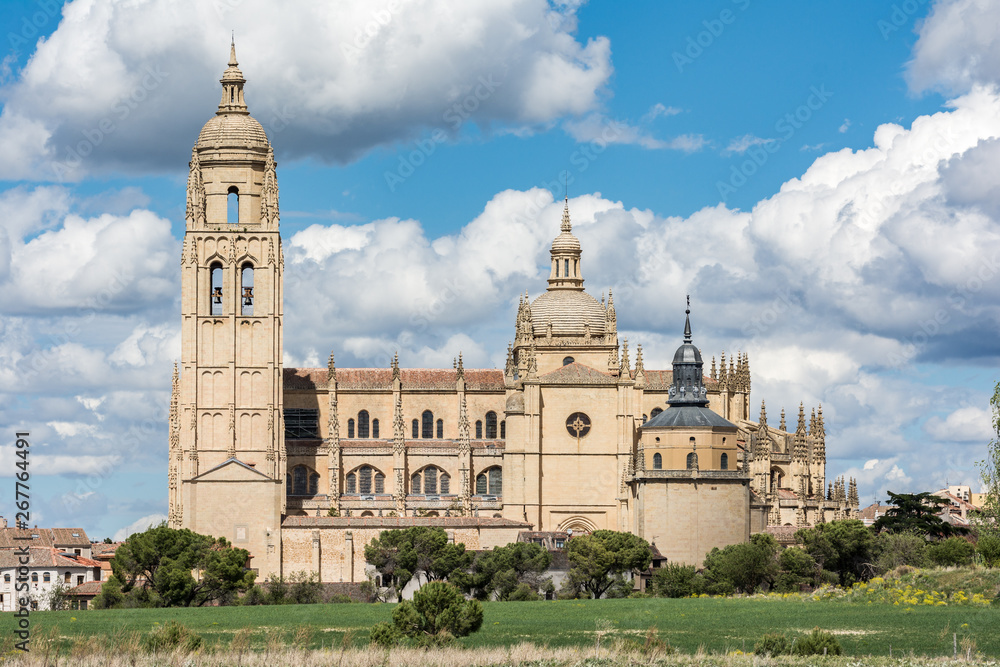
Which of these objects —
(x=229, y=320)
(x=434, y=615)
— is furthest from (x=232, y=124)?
(x=434, y=615)

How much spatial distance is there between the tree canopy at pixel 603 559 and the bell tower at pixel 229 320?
19.7 metres

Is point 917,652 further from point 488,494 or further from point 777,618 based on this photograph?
point 488,494

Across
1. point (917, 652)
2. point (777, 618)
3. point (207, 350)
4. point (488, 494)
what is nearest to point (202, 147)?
point (207, 350)

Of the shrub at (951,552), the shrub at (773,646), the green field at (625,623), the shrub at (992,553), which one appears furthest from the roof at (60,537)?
the shrub at (773,646)

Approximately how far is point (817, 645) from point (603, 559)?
3211 cm

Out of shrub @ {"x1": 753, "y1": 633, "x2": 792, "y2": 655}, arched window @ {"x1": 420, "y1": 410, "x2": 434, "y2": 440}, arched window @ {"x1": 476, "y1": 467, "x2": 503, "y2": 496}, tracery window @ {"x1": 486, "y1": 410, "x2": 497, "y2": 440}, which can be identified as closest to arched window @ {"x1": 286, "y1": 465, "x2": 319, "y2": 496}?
arched window @ {"x1": 420, "y1": 410, "x2": 434, "y2": 440}

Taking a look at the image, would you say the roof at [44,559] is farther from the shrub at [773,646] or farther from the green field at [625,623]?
the shrub at [773,646]

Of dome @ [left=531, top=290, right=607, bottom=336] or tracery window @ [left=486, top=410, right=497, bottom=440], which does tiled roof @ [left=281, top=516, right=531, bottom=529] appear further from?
dome @ [left=531, top=290, right=607, bottom=336]

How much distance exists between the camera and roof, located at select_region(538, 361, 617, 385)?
82562mm

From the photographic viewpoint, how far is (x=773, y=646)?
3538 centimetres

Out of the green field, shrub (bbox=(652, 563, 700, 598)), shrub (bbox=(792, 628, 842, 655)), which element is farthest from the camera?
shrub (bbox=(652, 563, 700, 598))

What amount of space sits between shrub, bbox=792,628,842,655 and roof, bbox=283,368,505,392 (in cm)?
5226

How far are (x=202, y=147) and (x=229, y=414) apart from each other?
14.9m

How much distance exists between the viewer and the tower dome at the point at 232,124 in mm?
84625
